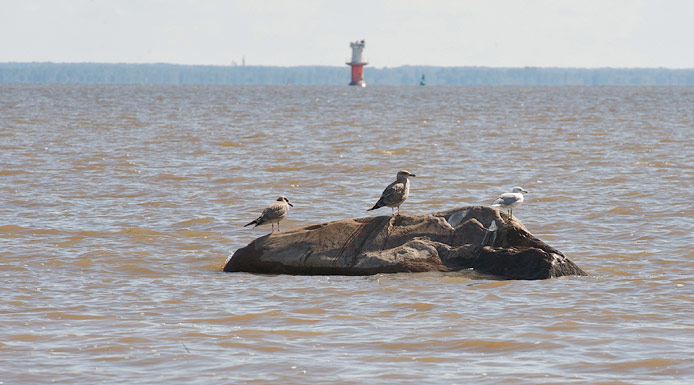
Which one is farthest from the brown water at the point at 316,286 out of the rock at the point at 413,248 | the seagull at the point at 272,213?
the seagull at the point at 272,213

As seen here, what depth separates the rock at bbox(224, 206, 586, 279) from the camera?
12516mm

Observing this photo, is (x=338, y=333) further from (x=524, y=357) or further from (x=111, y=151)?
(x=111, y=151)

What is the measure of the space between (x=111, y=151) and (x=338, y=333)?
24.3 metres

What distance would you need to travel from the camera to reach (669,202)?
20.1 m

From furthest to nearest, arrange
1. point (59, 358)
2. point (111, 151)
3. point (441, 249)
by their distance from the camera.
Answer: point (111, 151) < point (441, 249) < point (59, 358)

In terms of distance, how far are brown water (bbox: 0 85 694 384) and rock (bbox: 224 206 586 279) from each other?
26 cm

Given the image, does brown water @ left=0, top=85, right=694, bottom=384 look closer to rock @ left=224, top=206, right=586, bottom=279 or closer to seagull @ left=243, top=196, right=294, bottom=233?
rock @ left=224, top=206, right=586, bottom=279

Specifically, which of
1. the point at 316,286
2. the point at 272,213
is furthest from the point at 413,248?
the point at 272,213

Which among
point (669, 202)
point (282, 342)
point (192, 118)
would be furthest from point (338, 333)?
point (192, 118)

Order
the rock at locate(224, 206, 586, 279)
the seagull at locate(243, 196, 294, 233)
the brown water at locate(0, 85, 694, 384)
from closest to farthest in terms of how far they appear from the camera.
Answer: the brown water at locate(0, 85, 694, 384)
the rock at locate(224, 206, 586, 279)
the seagull at locate(243, 196, 294, 233)

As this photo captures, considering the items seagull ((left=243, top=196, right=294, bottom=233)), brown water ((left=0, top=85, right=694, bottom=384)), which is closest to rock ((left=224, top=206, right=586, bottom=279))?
brown water ((left=0, top=85, right=694, bottom=384))

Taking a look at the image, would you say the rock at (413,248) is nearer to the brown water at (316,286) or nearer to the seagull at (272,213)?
the brown water at (316,286)

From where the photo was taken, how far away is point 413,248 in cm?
1274

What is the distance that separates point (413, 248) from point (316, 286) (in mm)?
1488
